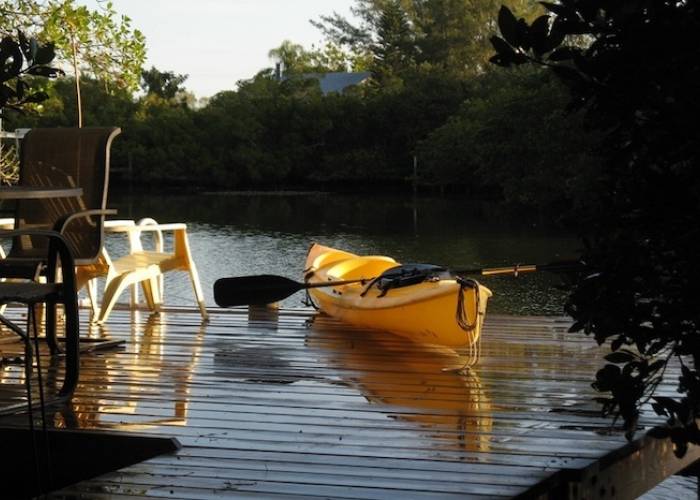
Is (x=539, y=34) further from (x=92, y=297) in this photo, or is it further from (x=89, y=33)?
(x=89, y=33)

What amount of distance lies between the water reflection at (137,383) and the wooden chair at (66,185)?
0.29m

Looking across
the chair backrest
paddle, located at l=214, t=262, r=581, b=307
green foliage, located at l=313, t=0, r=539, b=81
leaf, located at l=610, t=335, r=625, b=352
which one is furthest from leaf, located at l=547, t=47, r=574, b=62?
green foliage, located at l=313, t=0, r=539, b=81

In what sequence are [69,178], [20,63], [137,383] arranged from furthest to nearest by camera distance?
[69,178] → [137,383] → [20,63]

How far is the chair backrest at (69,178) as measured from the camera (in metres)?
4.45

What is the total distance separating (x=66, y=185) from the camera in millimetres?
4582

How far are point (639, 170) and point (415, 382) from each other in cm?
248

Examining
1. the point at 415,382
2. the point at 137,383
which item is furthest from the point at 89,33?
the point at 415,382

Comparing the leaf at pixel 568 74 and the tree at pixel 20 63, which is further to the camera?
the tree at pixel 20 63

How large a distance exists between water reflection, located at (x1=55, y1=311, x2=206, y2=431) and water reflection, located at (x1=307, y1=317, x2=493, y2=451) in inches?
21.2

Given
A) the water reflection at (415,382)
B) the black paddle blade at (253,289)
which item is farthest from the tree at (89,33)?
the water reflection at (415,382)

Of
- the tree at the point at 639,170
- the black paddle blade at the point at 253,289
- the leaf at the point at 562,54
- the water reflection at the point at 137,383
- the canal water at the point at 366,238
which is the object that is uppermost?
the leaf at the point at 562,54

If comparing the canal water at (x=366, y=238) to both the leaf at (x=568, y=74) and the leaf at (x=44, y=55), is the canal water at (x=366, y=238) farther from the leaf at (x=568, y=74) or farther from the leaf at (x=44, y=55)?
the leaf at (x=568, y=74)

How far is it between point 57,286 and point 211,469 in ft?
2.33

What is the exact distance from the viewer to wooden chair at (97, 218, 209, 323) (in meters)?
5.27
